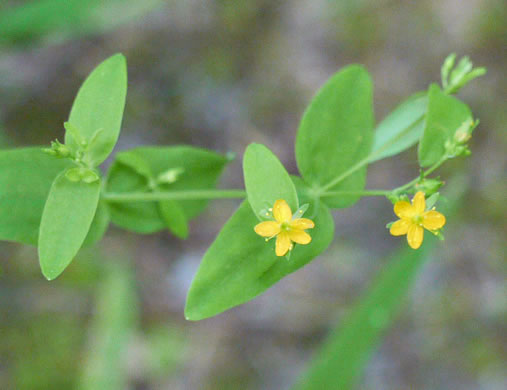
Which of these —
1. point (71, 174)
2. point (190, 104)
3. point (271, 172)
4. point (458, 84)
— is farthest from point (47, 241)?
point (190, 104)

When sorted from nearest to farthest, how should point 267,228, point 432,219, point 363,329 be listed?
point 267,228 < point 432,219 < point 363,329

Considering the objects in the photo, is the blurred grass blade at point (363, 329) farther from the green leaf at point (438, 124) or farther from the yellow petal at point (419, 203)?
the yellow petal at point (419, 203)

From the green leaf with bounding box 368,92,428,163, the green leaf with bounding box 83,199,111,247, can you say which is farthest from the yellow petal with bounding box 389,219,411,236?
the green leaf with bounding box 83,199,111,247

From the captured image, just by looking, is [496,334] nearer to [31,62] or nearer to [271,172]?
[271,172]

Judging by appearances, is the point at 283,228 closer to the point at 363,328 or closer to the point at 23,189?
the point at 23,189

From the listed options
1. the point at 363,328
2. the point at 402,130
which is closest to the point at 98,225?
the point at 402,130

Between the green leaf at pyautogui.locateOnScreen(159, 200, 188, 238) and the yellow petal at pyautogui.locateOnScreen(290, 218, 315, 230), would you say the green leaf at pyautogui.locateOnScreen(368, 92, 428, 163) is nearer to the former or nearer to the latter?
the yellow petal at pyautogui.locateOnScreen(290, 218, 315, 230)

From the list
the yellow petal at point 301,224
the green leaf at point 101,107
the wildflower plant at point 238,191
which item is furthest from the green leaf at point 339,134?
the green leaf at point 101,107
